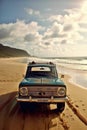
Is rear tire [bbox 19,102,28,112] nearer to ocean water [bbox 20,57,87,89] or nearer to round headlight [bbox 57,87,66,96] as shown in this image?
round headlight [bbox 57,87,66,96]

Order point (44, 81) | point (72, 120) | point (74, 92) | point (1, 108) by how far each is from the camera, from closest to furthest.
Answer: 1. point (72, 120)
2. point (44, 81)
3. point (1, 108)
4. point (74, 92)

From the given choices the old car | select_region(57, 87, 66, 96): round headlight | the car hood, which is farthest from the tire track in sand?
the car hood

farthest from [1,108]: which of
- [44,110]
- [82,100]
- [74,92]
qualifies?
[74,92]

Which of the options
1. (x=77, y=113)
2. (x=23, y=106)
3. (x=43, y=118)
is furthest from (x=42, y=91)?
(x=77, y=113)

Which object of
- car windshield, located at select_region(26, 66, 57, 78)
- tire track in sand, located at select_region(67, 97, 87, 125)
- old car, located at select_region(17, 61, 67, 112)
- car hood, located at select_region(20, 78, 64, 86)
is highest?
car windshield, located at select_region(26, 66, 57, 78)

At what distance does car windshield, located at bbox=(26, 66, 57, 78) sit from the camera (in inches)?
393

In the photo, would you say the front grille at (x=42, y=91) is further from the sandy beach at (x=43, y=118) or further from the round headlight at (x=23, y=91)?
the sandy beach at (x=43, y=118)

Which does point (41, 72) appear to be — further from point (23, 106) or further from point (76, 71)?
point (76, 71)

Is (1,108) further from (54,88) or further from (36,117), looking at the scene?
(54,88)

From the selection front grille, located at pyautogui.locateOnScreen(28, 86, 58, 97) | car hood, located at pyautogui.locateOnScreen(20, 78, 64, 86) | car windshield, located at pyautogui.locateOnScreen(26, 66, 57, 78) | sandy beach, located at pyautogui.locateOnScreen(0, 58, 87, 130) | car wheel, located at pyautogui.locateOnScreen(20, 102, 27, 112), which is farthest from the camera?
car windshield, located at pyautogui.locateOnScreen(26, 66, 57, 78)

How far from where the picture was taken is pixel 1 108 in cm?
972

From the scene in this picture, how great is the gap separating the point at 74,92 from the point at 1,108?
17.6 ft

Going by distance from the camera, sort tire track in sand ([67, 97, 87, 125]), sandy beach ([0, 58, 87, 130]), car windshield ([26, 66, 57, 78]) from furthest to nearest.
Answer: car windshield ([26, 66, 57, 78]) → tire track in sand ([67, 97, 87, 125]) → sandy beach ([0, 58, 87, 130])

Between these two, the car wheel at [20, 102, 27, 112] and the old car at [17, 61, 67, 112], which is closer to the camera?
the old car at [17, 61, 67, 112]
